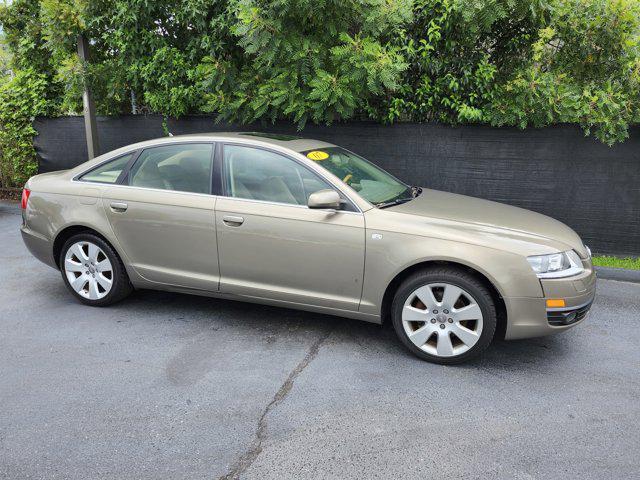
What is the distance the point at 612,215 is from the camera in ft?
21.8

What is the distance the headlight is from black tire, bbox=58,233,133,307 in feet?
11.0

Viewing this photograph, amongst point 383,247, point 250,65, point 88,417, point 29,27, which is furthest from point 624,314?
point 29,27

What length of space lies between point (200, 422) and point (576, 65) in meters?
6.24

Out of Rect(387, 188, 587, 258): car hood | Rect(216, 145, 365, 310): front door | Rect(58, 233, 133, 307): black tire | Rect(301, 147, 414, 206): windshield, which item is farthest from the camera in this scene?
Rect(58, 233, 133, 307): black tire

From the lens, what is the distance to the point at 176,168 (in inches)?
179

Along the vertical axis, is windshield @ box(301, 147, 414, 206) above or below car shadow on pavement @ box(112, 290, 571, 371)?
above

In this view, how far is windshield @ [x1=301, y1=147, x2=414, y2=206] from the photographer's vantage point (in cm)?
428

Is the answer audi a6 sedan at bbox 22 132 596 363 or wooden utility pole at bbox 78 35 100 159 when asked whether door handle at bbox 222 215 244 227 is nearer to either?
audi a6 sedan at bbox 22 132 596 363

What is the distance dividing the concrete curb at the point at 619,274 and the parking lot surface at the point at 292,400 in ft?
4.45

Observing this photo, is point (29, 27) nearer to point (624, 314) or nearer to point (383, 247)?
point (383, 247)

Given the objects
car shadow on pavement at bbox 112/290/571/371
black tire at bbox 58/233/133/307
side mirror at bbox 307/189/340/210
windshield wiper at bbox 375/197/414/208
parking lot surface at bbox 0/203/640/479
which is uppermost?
side mirror at bbox 307/189/340/210

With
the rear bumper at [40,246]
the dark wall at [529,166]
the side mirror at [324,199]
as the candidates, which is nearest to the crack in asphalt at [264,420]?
the side mirror at [324,199]

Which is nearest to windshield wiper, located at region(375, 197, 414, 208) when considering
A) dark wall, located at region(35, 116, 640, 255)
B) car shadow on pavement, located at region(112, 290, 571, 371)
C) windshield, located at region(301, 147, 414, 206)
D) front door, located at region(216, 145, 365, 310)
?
windshield, located at region(301, 147, 414, 206)

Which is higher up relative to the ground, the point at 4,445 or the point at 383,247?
the point at 383,247
